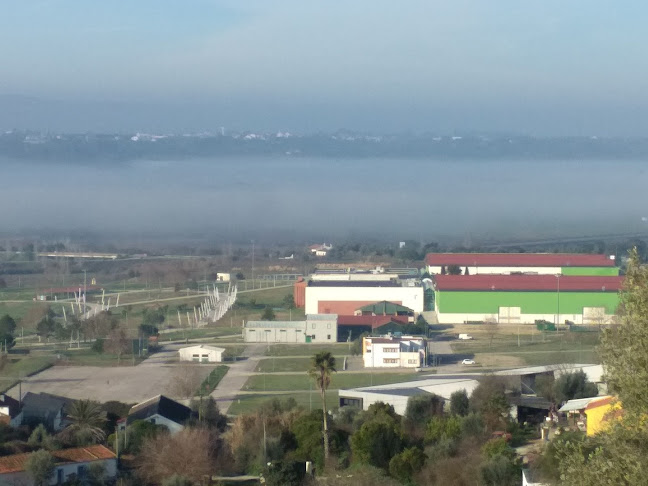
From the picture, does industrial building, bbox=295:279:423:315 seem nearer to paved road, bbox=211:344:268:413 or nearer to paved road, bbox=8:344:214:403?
paved road, bbox=211:344:268:413

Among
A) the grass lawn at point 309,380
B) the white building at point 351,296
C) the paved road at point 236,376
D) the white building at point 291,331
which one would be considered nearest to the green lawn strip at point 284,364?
the paved road at point 236,376

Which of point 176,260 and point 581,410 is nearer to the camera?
point 581,410

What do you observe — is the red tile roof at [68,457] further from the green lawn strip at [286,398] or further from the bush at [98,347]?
the bush at [98,347]

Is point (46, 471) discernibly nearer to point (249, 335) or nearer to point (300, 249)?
point (249, 335)

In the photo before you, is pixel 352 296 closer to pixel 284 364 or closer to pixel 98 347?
pixel 284 364

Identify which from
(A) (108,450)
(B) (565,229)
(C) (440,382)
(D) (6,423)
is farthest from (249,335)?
(B) (565,229)

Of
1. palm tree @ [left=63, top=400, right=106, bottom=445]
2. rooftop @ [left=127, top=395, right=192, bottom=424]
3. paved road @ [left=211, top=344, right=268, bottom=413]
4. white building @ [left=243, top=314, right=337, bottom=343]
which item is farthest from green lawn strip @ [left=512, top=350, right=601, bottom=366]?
palm tree @ [left=63, top=400, right=106, bottom=445]

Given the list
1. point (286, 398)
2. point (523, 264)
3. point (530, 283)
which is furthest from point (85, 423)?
point (523, 264)
